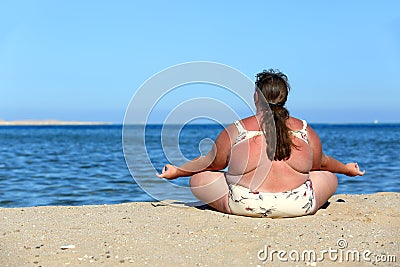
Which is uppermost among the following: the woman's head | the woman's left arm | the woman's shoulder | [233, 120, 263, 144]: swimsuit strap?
the woman's head

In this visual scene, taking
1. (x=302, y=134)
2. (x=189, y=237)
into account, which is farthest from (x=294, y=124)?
(x=189, y=237)

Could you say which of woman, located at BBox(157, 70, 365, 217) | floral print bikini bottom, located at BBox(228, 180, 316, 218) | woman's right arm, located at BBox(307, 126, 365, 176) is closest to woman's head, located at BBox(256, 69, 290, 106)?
woman, located at BBox(157, 70, 365, 217)

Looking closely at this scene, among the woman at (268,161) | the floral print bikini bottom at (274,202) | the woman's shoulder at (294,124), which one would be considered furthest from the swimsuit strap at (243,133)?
the floral print bikini bottom at (274,202)

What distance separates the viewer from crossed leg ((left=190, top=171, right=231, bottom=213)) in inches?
206

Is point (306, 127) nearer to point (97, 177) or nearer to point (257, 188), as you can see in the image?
point (257, 188)

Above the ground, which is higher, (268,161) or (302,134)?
(302,134)

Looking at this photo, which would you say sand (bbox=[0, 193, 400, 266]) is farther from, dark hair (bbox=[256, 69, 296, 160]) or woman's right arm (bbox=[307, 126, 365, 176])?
dark hair (bbox=[256, 69, 296, 160])

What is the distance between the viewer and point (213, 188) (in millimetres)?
5285

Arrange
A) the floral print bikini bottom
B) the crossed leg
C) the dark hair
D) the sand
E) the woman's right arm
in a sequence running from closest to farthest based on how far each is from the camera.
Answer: the sand
the dark hair
the floral print bikini bottom
the woman's right arm
the crossed leg

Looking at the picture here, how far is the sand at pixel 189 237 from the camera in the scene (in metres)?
3.73

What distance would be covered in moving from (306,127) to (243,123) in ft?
2.06

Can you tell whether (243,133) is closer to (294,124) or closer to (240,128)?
(240,128)

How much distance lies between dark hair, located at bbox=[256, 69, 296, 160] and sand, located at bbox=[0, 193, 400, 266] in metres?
0.71

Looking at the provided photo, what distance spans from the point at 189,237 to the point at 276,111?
4.72 ft
